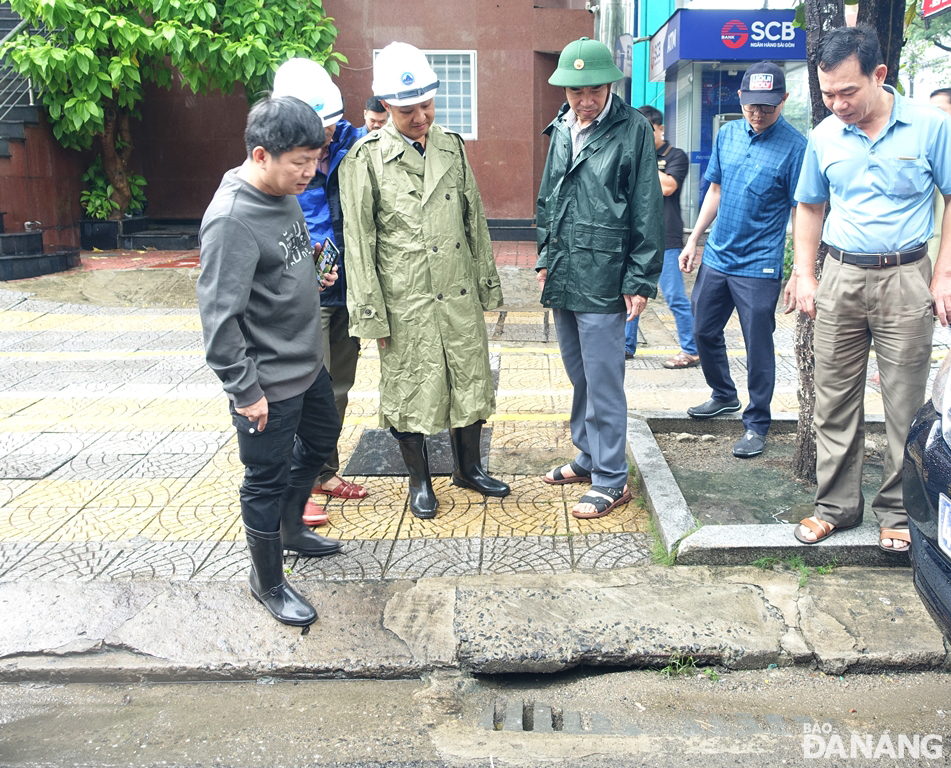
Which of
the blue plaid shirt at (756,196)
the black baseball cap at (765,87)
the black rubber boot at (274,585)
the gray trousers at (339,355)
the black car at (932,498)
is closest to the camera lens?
the black car at (932,498)

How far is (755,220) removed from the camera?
4.96 meters

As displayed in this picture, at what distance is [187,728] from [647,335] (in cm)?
617

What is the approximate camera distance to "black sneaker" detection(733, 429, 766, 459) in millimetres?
4891

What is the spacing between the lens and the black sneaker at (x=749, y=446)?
4.89 m

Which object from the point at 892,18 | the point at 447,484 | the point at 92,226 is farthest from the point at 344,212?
the point at 92,226

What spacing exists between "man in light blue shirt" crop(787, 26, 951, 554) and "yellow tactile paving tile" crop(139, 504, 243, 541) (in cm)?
255

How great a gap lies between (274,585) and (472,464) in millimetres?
1406

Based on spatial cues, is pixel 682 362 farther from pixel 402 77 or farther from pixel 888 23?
pixel 402 77

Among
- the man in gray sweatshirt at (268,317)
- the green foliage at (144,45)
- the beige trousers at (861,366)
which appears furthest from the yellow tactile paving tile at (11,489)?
the green foliage at (144,45)

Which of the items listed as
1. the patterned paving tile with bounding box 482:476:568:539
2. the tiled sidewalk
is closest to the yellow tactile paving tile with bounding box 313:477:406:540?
the tiled sidewalk

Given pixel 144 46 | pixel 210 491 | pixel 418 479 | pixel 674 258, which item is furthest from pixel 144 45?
pixel 418 479

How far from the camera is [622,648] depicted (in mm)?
3209

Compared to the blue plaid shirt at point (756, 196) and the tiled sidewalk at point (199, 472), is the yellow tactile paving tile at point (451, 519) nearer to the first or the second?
the tiled sidewalk at point (199, 472)

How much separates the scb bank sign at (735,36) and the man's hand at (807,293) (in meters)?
9.53
